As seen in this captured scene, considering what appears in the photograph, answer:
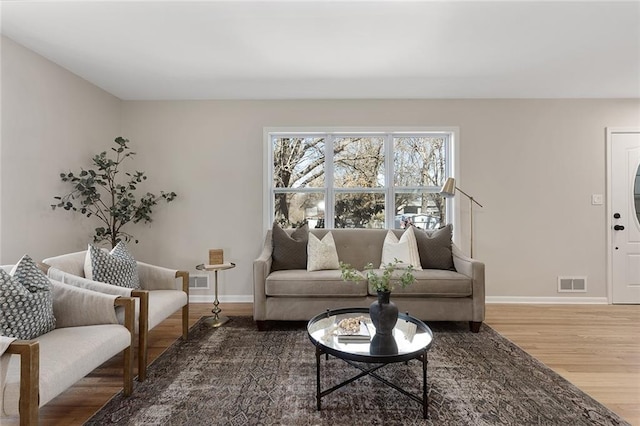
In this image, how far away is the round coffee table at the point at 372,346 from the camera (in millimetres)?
1677

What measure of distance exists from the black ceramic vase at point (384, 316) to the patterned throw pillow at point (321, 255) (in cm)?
130

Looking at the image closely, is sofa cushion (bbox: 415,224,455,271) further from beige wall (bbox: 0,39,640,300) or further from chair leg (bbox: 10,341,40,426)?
chair leg (bbox: 10,341,40,426)

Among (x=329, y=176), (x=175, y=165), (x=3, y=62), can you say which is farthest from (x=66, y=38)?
(x=329, y=176)

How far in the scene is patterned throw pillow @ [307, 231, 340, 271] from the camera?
126 inches

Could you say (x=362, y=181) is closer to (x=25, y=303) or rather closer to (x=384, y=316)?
(x=384, y=316)

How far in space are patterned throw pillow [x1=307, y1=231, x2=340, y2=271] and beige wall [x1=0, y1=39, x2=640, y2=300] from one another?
88 centimetres

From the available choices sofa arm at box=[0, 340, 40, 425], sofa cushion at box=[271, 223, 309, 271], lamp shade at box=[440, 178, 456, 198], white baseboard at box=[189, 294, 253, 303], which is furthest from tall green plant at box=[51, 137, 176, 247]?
lamp shade at box=[440, 178, 456, 198]

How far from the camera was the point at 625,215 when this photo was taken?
3738 millimetres

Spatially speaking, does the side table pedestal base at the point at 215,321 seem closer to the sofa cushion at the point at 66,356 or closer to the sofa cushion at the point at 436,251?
the sofa cushion at the point at 66,356

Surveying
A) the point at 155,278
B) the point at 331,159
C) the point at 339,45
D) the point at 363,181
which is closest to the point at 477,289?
the point at 363,181

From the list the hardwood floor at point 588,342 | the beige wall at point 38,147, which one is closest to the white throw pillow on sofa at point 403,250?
the hardwood floor at point 588,342

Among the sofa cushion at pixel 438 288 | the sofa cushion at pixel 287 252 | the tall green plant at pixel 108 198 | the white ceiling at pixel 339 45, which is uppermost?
the white ceiling at pixel 339 45

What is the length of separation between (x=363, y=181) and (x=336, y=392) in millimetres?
2569

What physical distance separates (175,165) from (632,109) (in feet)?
18.4
